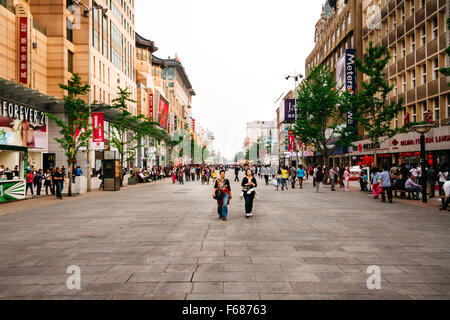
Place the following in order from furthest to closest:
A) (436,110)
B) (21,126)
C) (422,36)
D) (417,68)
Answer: (21,126), (417,68), (422,36), (436,110)

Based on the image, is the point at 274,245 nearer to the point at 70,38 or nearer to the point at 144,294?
the point at 144,294

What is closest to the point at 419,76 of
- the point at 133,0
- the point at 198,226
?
the point at 198,226

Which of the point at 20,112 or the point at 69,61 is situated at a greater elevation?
the point at 69,61

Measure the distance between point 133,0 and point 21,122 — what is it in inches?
1551

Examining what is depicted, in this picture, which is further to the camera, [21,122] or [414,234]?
[21,122]

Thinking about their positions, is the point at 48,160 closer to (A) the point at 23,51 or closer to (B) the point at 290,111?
(A) the point at 23,51

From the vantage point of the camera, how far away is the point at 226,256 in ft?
22.1

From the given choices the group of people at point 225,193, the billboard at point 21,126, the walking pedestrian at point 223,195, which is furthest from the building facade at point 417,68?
the billboard at point 21,126

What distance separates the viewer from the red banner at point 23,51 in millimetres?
32531

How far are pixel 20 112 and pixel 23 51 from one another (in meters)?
5.69

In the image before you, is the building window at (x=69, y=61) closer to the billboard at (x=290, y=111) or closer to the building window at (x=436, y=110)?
the billboard at (x=290, y=111)

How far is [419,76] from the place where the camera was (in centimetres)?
2889

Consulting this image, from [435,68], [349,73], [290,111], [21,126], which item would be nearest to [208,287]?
[435,68]

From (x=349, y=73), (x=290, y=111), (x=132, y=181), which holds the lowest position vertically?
(x=132, y=181)
